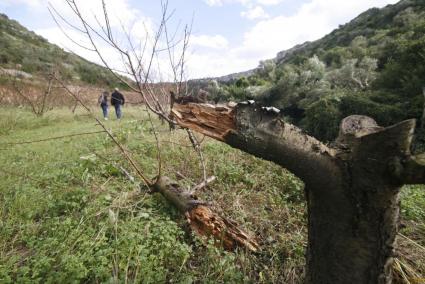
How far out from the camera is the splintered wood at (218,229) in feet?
8.79

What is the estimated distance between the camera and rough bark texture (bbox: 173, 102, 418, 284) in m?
1.45

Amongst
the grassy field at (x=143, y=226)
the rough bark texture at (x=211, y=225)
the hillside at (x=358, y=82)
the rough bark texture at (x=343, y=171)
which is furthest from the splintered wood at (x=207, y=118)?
the hillside at (x=358, y=82)

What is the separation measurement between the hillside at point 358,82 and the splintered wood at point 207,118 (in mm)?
8937

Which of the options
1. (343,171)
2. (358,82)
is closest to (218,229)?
(343,171)

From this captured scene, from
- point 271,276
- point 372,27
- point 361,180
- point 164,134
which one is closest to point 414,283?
point 271,276

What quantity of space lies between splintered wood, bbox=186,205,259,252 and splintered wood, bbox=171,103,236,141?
144 cm

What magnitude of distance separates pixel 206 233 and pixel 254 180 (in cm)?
153

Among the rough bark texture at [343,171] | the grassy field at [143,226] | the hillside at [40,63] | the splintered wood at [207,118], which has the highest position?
the hillside at [40,63]

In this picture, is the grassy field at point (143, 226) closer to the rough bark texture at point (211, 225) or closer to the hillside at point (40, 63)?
the rough bark texture at point (211, 225)

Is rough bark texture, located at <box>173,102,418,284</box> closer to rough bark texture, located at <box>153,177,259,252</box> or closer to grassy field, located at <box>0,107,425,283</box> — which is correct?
grassy field, located at <box>0,107,425,283</box>

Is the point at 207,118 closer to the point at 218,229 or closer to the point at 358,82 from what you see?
the point at 218,229

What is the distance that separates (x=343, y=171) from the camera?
62.3 inches

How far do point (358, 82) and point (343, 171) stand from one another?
14622 mm

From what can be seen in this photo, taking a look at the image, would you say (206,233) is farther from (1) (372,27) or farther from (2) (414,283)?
(1) (372,27)
